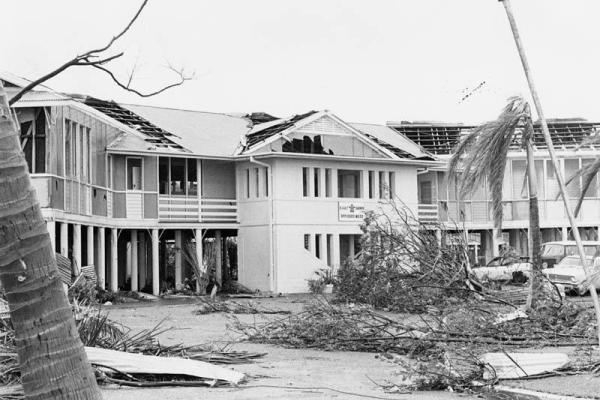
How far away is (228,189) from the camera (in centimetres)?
3584

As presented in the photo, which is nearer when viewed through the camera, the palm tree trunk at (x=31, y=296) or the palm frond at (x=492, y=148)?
the palm tree trunk at (x=31, y=296)

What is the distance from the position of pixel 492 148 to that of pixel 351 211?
68.4ft

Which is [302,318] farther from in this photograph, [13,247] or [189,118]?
[189,118]

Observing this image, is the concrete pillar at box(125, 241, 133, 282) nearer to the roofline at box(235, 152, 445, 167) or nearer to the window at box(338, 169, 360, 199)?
the roofline at box(235, 152, 445, 167)

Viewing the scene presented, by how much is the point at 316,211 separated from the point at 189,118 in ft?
24.0

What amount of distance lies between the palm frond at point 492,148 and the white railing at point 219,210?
18565mm

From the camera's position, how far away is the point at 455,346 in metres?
12.5

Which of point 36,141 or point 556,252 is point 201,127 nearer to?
point 36,141

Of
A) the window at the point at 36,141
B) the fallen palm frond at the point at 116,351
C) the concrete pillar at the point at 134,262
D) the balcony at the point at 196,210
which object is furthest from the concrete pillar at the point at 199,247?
the fallen palm frond at the point at 116,351

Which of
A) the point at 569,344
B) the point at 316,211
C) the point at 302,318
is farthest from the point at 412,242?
the point at 316,211

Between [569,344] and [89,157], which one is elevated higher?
[89,157]

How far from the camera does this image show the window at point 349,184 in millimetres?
37000

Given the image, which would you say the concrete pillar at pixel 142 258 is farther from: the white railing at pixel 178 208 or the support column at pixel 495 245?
the support column at pixel 495 245

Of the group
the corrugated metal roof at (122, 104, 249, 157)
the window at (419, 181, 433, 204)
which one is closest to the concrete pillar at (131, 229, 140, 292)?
the corrugated metal roof at (122, 104, 249, 157)
